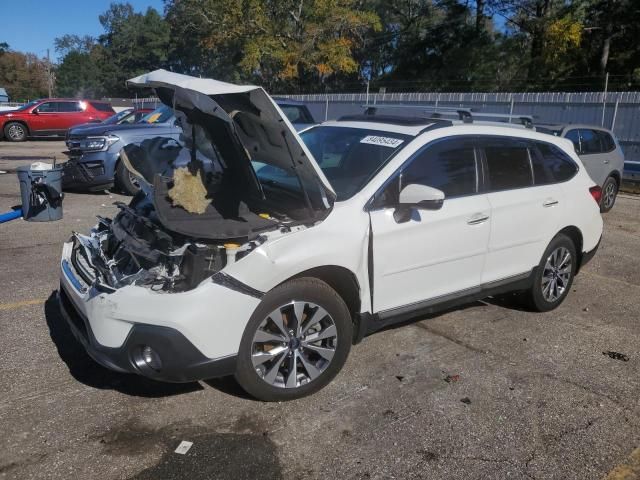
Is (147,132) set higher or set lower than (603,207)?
higher

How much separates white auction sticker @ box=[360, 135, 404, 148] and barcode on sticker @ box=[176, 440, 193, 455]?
2400 millimetres

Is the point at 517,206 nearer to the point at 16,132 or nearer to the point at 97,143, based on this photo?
the point at 97,143

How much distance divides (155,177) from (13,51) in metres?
92.9

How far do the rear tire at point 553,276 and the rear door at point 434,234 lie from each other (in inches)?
34.9

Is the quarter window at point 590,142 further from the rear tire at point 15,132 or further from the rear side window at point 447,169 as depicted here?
the rear tire at point 15,132

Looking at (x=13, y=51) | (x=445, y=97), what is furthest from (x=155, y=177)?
(x=13, y=51)

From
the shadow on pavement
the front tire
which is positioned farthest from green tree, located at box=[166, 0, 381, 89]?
the front tire

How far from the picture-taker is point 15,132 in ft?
73.4

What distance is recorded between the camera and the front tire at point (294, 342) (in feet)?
10.8

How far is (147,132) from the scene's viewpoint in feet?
34.4

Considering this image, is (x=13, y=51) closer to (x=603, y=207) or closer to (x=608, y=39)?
(x=608, y=39)

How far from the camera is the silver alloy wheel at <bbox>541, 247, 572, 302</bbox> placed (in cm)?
517

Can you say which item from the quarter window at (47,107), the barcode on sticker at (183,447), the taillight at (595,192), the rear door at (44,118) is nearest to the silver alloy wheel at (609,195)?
the taillight at (595,192)

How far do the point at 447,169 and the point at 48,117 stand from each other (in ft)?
71.6
